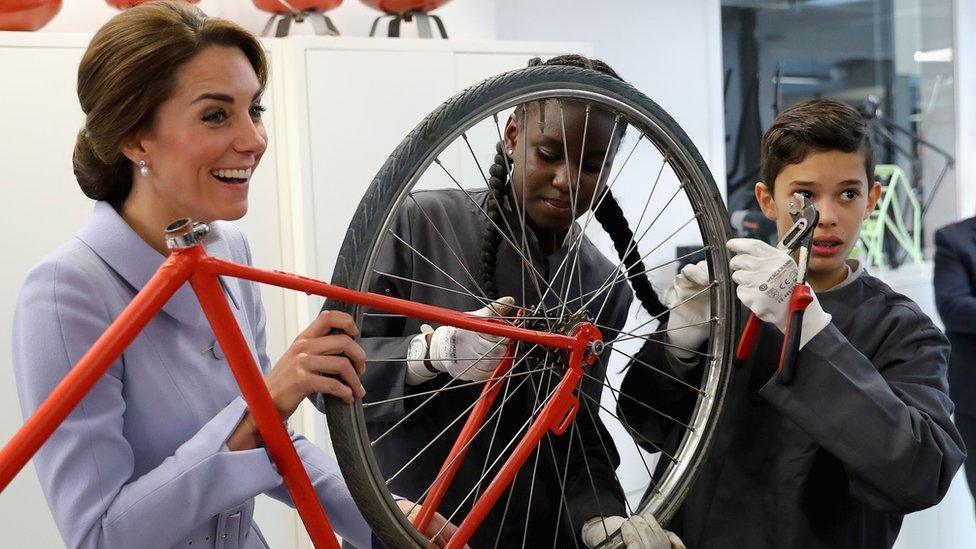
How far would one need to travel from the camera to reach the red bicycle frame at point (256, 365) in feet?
2.73

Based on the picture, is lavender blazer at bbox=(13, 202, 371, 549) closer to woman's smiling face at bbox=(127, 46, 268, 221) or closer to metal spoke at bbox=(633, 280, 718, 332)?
woman's smiling face at bbox=(127, 46, 268, 221)

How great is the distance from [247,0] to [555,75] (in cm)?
195

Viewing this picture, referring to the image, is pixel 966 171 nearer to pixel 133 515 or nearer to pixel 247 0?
pixel 247 0

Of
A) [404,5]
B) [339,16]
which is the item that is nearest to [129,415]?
[404,5]

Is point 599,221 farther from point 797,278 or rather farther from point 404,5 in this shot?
point 404,5

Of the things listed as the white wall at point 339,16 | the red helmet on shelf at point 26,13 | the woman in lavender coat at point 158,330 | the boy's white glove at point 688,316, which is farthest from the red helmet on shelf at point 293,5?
the boy's white glove at point 688,316

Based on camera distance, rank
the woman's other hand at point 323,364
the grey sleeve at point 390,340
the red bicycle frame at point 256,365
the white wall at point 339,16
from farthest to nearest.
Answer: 1. the white wall at point 339,16
2. the grey sleeve at point 390,340
3. the woman's other hand at point 323,364
4. the red bicycle frame at point 256,365

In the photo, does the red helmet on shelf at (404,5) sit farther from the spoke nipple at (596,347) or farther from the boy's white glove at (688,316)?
the spoke nipple at (596,347)

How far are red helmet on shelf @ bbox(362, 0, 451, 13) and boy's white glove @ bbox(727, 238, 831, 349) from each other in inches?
69.5

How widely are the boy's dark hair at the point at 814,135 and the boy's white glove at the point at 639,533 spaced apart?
1.69ft

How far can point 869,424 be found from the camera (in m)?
1.15

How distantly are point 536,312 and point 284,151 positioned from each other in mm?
1554

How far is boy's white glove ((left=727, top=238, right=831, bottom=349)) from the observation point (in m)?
1.13

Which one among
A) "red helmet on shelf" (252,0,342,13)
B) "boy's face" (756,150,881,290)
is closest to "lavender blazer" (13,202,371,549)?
"boy's face" (756,150,881,290)
